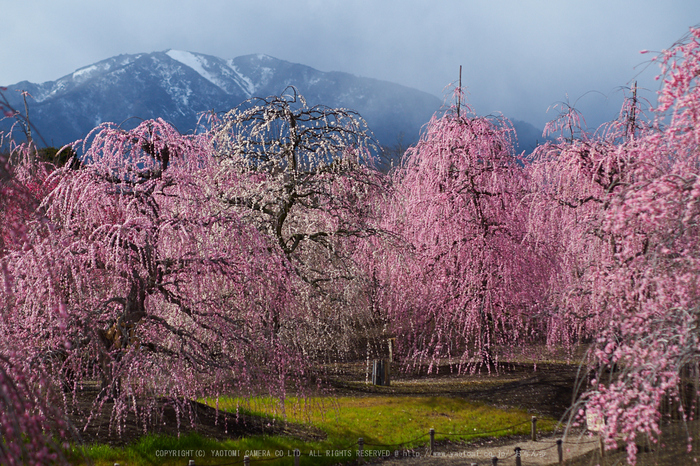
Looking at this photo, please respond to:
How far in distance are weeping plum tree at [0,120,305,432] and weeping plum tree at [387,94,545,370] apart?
5.98 meters

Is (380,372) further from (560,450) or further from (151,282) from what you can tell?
(151,282)

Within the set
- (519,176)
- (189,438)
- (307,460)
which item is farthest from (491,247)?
(189,438)

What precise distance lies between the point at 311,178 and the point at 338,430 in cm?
547

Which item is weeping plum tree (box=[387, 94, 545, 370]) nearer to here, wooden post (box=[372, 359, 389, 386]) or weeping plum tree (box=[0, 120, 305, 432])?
wooden post (box=[372, 359, 389, 386])

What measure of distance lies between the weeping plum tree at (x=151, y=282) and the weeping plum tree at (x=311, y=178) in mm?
3176

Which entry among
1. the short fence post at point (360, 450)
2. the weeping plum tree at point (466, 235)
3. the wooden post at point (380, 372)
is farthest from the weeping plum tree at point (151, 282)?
the weeping plum tree at point (466, 235)

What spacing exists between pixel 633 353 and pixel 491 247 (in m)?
9.10

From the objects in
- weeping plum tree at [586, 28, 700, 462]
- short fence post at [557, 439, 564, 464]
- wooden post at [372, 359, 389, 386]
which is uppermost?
weeping plum tree at [586, 28, 700, 462]

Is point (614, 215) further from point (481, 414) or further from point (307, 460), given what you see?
point (481, 414)

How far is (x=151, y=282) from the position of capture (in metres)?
7.82

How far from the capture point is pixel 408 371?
16641mm

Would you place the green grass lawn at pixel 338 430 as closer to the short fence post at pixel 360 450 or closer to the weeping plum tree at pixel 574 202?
the short fence post at pixel 360 450

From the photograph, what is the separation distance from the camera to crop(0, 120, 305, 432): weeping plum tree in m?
7.21

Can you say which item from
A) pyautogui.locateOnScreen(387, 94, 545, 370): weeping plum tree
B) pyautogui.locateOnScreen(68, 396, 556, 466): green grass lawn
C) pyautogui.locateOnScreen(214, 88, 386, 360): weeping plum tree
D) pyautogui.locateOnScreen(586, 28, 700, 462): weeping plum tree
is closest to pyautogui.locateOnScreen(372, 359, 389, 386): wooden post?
pyautogui.locateOnScreen(387, 94, 545, 370): weeping plum tree
